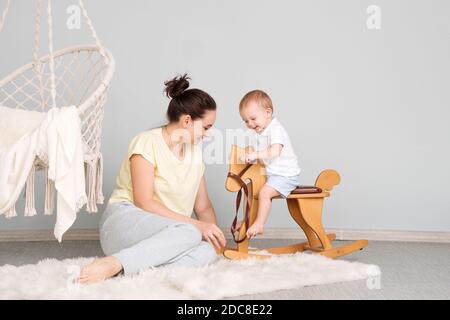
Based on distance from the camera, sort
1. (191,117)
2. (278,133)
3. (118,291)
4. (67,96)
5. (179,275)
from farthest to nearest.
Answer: (67,96) → (278,133) → (191,117) → (179,275) → (118,291)

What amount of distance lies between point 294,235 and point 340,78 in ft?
2.73

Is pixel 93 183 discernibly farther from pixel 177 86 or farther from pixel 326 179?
pixel 326 179

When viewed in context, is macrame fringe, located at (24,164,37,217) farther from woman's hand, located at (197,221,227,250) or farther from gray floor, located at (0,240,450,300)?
woman's hand, located at (197,221,227,250)

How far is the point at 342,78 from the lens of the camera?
3.17 meters

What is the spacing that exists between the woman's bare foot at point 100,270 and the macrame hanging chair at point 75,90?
1.21ft

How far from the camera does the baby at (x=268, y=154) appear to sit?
2.39 metres

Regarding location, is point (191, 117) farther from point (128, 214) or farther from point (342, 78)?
point (342, 78)

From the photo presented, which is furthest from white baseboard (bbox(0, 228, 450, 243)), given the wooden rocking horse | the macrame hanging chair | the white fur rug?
the white fur rug

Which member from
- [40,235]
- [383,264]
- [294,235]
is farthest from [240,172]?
[40,235]

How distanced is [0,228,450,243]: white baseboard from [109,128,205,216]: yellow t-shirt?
0.93 m

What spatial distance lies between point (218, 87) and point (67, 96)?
751mm

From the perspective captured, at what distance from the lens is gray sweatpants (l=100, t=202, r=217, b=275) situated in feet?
6.26
